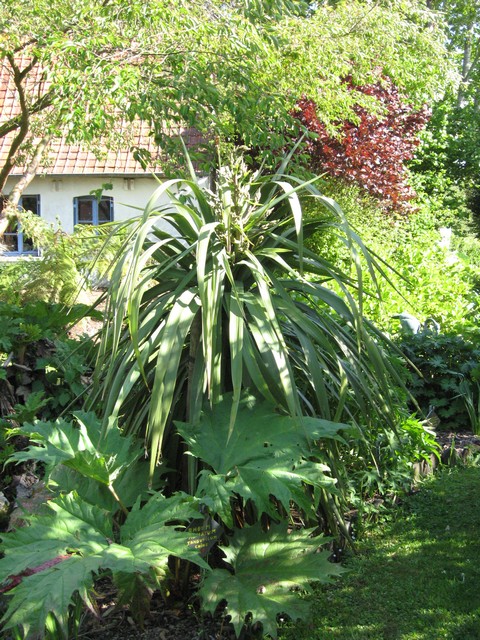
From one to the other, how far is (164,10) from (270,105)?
1.43 meters

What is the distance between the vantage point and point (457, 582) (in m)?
3.57

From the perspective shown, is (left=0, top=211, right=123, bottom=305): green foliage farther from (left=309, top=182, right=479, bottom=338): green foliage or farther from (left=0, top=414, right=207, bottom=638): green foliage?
(left=0, top=414, right=207, bottom=638): green foliage

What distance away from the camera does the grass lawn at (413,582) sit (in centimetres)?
318

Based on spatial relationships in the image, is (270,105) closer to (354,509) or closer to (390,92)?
(354,509)

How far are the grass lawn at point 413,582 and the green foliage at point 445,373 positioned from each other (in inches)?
64.4

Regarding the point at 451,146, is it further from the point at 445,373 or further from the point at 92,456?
the point at 92,456

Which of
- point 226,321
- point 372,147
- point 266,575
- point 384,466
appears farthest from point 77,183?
point 266,575

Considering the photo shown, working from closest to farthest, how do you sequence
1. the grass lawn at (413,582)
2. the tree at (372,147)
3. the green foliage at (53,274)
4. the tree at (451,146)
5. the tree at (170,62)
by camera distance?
the grass lawn at (413,582), the green foliage at (53,274), the tree at (170,62), the tree at (372,147), the tree at (451,146)

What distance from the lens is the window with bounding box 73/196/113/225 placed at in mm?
15867

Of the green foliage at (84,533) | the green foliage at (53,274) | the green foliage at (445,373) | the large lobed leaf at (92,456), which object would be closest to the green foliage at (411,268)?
the green foliage at (445,373)

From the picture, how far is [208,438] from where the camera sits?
9.98 ft

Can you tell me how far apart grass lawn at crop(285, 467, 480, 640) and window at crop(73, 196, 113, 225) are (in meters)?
12.6

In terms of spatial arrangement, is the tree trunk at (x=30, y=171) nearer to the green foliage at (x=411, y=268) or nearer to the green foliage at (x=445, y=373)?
the green foliage at (x=411, y=268)

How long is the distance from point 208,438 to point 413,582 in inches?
53.6
